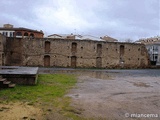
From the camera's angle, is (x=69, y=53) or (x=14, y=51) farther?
(x=69, y=53)

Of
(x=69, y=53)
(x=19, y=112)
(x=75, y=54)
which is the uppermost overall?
(x=69, y=53)

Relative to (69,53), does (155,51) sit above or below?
above

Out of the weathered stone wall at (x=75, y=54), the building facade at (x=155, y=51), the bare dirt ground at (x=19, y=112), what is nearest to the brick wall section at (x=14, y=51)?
the weathered stone wall at (x=75, y=54)

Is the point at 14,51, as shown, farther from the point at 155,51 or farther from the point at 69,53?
the point at 155,51

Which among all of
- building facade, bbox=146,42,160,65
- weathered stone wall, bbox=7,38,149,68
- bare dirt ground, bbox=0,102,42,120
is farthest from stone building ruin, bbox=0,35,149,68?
bare dirt ground, bbox=0,102,42,120

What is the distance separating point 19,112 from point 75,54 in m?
23.8

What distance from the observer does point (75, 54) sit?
94.3ft

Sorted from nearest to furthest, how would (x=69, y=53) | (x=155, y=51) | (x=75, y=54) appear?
(x=69, y=53) < (x=75, y=54) < (x=155, y=51)

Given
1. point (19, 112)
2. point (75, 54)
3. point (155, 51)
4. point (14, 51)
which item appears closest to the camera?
point (19, 112)

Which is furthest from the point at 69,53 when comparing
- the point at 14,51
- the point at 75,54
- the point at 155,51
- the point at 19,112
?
the point at 155,51

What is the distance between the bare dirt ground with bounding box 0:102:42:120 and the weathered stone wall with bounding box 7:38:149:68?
22218 mm

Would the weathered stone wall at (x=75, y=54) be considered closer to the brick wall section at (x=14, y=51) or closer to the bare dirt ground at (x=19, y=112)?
the brick wall section at (x=14, y=51)

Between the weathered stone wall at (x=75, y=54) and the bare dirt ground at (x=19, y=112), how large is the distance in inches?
875

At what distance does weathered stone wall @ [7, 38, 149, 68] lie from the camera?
89.3ft
